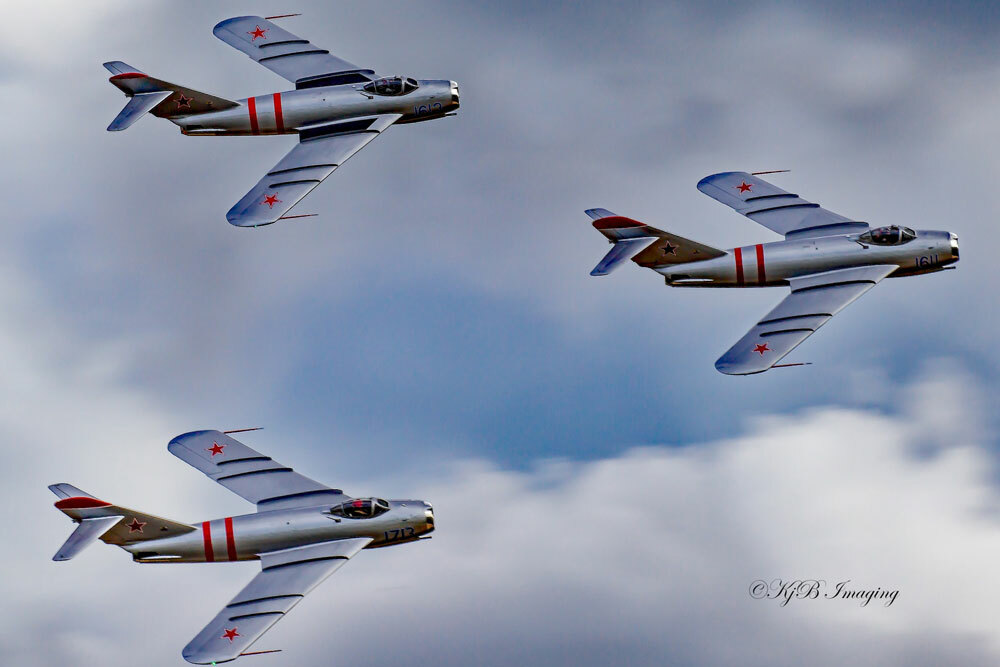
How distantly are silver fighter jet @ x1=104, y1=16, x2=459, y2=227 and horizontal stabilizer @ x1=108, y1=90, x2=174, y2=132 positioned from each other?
0.03m

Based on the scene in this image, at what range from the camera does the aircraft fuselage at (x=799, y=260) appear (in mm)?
48781

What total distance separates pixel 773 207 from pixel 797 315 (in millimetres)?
4749

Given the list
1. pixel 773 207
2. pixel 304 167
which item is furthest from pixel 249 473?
pixel 773 207

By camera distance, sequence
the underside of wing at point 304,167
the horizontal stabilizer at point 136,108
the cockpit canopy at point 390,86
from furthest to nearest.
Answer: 1. the cockpit canopy at point 390,86
2. the horizontal stabilizer at point 136,108
3. the underside of wing at point 304,167

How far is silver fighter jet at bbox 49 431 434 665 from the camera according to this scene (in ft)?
144

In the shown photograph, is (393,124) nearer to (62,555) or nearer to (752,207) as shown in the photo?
(752,207)

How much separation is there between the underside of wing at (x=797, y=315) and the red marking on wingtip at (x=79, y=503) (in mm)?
16180

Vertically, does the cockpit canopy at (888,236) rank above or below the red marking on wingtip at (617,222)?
below

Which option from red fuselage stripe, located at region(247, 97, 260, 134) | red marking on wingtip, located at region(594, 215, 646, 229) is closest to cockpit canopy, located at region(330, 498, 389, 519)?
red marking on wingtip, located at region(594, 215, 646, 229)

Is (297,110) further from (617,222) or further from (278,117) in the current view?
(617,222)

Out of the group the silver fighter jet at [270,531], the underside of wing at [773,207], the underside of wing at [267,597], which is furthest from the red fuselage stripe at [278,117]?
the underside of wing at [267,597]

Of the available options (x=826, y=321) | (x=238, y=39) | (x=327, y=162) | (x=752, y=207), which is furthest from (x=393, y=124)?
(x=826, y=321)

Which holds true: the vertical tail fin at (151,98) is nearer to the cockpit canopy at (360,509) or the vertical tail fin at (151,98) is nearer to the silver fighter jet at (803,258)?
the silver fighter jet at (803,258)

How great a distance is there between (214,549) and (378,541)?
418cm
